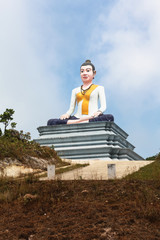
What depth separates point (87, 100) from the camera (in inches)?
1296

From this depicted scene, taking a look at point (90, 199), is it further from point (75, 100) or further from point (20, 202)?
point (75, 100)

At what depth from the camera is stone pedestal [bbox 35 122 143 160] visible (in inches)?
1155

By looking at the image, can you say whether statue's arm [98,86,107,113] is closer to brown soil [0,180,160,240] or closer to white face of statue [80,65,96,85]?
white face of statue [80,65,96,85]

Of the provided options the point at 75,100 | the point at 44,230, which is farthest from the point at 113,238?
the point at 75,100

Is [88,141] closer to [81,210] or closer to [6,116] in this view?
[6,116]

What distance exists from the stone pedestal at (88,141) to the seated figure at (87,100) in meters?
0.98

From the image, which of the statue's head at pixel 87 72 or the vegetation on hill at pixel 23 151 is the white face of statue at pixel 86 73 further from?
the vegetation on hill at pixel 23 151

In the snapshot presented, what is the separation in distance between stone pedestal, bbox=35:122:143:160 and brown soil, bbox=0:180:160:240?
21.2 metres

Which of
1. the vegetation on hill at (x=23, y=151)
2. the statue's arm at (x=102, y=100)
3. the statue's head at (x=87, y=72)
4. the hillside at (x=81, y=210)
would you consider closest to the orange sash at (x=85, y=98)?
the statue's head at (x=87, y=72)

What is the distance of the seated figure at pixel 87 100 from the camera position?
105 feet

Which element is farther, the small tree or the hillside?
the small tree

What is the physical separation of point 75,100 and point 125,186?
89.7 ft

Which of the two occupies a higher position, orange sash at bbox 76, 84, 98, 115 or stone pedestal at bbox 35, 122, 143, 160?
orange sash at bbox 76, 84, 98, 115

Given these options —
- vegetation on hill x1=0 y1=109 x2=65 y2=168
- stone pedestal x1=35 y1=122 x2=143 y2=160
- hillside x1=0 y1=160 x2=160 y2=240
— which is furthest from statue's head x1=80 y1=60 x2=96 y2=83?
hillside x1=0 y1=160 x2=160 y2=240
